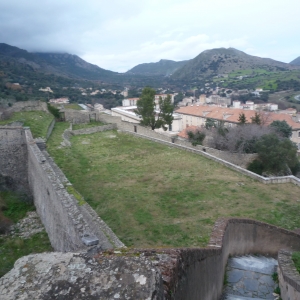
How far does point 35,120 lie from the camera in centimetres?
2200

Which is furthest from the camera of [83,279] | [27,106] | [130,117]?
[130,117]

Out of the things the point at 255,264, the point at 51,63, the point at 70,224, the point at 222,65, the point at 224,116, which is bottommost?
the point at 224,116

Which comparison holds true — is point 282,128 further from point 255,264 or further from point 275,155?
point 255,264

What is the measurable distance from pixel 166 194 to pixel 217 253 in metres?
6.09

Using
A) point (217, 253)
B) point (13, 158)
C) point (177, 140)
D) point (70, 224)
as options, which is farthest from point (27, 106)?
point (217, 253)

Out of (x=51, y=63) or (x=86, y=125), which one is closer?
(x=86, y=125)

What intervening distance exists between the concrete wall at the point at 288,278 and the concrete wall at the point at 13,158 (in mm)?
13029

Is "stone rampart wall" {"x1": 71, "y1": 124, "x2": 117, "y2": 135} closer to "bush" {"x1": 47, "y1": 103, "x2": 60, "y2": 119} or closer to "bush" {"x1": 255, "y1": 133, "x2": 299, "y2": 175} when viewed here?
"bush" {"x1": 47, "y1": 103, "x2": 60, "y2": 119}

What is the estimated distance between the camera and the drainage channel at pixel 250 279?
6.84 meters

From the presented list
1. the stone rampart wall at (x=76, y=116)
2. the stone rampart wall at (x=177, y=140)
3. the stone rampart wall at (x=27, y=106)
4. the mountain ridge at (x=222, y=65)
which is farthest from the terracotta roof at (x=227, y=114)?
the mountain ridge at (x=222, y=65)

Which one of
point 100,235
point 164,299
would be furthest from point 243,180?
point 164,299

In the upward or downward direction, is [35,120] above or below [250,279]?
above

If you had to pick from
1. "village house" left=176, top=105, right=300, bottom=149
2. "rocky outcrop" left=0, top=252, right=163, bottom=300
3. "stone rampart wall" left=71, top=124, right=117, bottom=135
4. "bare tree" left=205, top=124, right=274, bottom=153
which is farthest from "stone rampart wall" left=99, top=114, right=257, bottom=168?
"rocky outcrop" left=0, top=252, right=163, bottom=300

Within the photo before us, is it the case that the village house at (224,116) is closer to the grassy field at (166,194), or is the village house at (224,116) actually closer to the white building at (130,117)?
the white building at (130,117)
